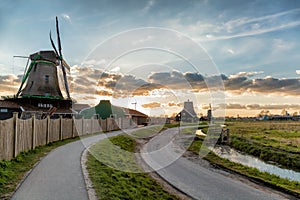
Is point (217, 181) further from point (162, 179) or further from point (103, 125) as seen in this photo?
point (103, 125)

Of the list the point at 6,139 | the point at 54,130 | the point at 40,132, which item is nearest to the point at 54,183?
the point at 6,139

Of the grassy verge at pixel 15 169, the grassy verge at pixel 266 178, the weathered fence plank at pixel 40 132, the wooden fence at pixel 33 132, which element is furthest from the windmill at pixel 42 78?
the grassy verge at pixel 266 178

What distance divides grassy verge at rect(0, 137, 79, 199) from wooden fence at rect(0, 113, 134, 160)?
0.30m

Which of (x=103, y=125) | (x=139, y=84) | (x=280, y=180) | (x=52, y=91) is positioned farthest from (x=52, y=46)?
(x=280, y=180)

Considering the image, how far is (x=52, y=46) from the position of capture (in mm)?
50188

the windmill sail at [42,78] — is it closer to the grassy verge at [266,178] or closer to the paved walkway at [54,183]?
the grassy verge at [266,178]

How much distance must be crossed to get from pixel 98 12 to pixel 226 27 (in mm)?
10120

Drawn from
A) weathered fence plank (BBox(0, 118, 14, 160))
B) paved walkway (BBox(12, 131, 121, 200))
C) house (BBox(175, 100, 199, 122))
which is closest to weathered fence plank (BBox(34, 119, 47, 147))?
weathered fence plank (BBox(0, 118, 14, 160))

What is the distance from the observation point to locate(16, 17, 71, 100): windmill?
45094 mm

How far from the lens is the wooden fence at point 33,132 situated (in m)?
11.7

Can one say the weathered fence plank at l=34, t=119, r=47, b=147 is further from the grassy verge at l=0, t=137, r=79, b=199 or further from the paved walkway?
the paved walkway

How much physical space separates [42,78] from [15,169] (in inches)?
1469

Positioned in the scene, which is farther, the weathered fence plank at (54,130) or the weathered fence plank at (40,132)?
the weathered fence plank at (54,130)

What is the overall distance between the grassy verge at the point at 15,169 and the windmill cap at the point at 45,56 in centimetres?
3419
